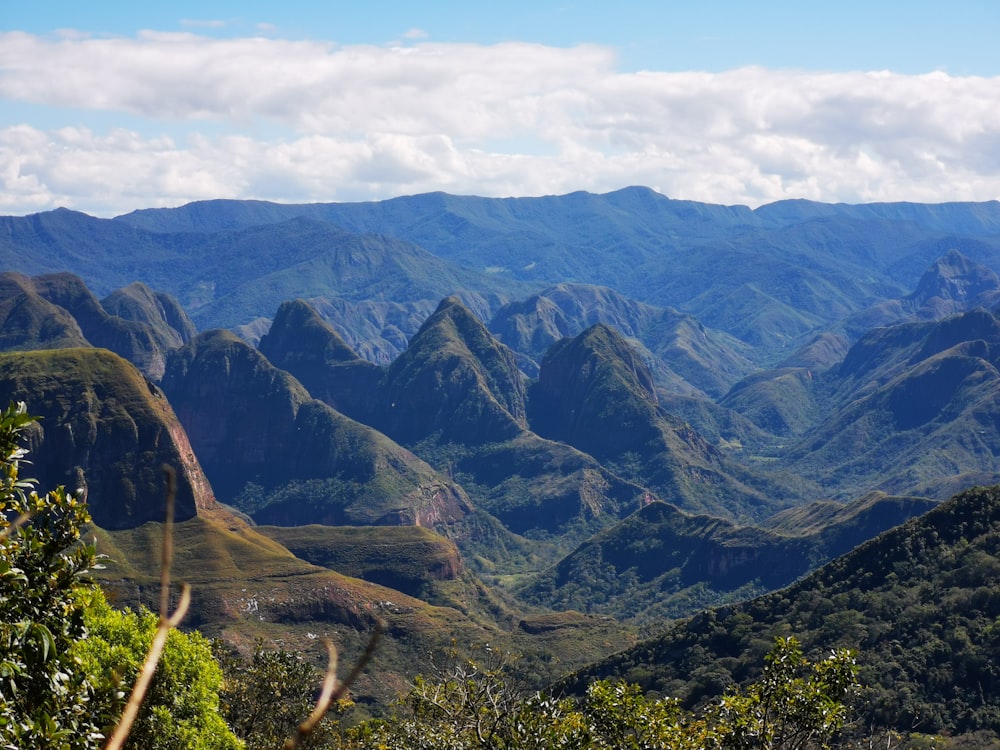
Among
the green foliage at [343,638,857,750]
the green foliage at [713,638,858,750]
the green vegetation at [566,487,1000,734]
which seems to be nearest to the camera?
the green foliage at [713,638,858,750]

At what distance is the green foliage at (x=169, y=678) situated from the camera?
39500mm

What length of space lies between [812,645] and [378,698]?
5439 cm

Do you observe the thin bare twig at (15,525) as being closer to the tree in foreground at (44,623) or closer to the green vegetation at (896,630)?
the tree in foreground at (44,623)

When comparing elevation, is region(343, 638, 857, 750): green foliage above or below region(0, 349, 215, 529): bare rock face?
above

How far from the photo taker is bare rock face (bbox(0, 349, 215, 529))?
185125mm

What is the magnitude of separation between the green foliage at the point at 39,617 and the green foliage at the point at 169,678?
14845 mm

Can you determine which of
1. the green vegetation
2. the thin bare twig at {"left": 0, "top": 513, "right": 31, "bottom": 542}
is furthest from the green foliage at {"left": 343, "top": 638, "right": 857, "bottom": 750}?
the green vegetation

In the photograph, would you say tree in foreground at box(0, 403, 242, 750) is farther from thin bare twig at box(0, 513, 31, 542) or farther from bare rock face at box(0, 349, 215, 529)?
bare rock face at box(0, 349, 215, 529)

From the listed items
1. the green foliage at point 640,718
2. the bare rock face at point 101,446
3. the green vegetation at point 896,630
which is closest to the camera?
the green foliage at point 640,718

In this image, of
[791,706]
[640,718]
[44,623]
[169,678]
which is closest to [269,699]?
[169,678]

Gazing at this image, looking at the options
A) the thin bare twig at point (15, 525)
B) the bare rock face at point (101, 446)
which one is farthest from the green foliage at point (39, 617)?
the bare rock face at point (101, 446)

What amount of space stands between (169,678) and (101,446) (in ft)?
532

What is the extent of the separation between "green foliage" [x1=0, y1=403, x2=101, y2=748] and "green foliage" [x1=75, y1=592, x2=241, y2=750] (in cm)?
1485

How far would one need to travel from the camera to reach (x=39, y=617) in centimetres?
2064
